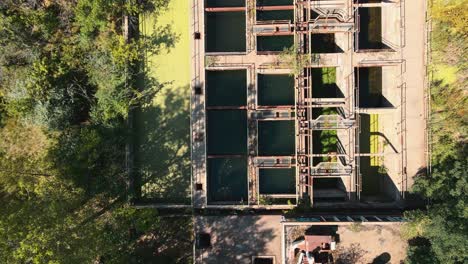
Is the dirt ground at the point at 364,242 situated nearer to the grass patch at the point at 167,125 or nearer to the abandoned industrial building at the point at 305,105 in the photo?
the abandoned industrial building at the point at 305,105

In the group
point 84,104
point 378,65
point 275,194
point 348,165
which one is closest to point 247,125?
point 275,194

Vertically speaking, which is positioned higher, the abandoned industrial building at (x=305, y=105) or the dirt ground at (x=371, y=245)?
the abandoned industrial building at (x=305, y=105)

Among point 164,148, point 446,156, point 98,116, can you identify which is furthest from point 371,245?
point 98,116

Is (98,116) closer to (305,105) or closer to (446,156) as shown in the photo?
(305,105)

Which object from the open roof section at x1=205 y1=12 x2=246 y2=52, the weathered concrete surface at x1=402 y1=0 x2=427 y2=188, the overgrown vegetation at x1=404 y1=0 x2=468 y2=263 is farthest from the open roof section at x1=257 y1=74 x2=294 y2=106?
the overgrown vegetation at x1=404 y1=0 x2=468 y2=263

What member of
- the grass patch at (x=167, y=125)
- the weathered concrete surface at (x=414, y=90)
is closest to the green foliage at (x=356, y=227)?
the weathered concrete surface at (x=414, y=90)

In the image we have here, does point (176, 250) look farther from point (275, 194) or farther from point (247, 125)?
point (247, 125)
